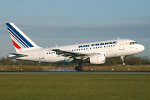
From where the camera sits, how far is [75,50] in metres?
51.3

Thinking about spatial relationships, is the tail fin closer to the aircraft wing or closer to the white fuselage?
the white fuselage

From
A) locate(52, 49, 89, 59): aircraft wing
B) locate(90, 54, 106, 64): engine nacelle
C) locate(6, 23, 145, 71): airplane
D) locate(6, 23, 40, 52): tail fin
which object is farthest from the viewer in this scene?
locate(6, 23, 40, 52): tail fin

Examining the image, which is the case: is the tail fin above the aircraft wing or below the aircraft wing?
above

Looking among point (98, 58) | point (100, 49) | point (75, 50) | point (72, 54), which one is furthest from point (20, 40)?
point (98, 58)

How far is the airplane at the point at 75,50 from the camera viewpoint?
4925 centimetres

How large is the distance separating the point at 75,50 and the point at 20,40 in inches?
401

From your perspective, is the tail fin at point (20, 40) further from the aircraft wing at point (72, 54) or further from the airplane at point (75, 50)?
the aircraft wing at point (72, 54)

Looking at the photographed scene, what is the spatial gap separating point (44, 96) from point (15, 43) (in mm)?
35921

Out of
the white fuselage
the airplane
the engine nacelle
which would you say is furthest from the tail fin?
the engine nacelle

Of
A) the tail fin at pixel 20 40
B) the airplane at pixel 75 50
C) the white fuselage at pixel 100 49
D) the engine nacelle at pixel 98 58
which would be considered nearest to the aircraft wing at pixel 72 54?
the airplane at pixel 75 50

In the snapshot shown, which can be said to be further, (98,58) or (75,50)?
(75,50)

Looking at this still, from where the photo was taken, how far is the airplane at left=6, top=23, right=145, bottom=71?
49.2 m

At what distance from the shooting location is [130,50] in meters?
49.8

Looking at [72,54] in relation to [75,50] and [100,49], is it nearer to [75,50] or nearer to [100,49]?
[75,50]
